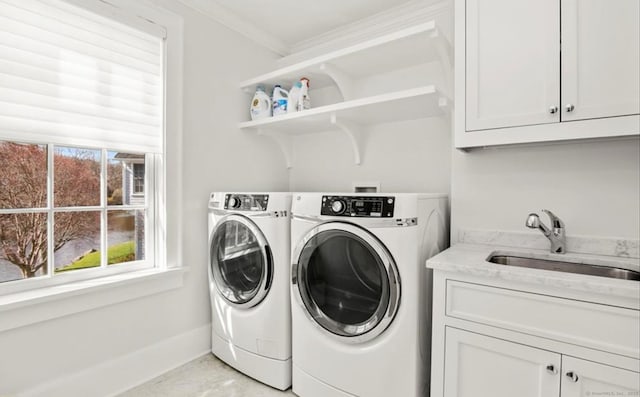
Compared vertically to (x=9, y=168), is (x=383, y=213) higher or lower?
lower

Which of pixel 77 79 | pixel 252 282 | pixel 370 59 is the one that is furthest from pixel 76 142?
pixel 370 59

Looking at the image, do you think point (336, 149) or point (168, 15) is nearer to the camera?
point (168, 15)

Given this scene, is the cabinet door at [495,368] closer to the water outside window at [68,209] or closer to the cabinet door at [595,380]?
the cabinet door at [595,380]

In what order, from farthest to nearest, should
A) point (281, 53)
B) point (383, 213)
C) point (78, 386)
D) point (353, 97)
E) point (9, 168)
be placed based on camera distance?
point (281, 53)
point (353, 97)
point (78, 386)
point (9, 168)
point (383, 213)

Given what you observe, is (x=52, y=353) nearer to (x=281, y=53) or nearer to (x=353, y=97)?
(x=353, y=97)

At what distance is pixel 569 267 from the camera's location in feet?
4.77

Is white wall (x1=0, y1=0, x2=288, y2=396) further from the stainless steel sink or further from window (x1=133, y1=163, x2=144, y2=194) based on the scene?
the stainless steel sink

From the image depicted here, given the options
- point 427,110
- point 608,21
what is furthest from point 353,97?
point 608,21

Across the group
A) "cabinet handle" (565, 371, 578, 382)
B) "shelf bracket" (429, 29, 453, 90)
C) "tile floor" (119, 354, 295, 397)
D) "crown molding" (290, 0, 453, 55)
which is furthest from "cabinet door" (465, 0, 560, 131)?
"tile floor" (119, 354, 295, 397)

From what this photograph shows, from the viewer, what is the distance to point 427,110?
1982mm

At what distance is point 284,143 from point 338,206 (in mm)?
1372

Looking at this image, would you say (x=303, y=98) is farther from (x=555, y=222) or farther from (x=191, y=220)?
(x=555, y=222)

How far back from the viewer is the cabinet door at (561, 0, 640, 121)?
1235 mm

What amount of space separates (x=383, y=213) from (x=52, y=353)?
175 centimetres
